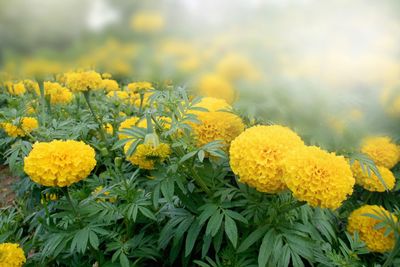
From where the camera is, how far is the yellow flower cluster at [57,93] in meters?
2.56

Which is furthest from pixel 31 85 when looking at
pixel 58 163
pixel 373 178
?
pixel 373 178

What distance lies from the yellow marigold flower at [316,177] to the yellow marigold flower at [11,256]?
1.41 metres

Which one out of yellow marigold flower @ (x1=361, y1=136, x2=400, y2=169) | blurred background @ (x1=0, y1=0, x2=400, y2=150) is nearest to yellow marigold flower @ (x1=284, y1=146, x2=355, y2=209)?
blurred background @ (x1=0, y1=0, x2=400, y2=150)

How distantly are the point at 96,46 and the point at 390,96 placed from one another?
1205 millimetres

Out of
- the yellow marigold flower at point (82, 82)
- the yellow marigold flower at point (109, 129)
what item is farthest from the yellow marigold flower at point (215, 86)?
the yellow marigold flower at point (109, 129)

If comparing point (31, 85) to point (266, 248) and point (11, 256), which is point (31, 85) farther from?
point (266, 248)

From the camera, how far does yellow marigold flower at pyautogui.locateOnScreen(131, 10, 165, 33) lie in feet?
2.85

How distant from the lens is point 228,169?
168 centimetres

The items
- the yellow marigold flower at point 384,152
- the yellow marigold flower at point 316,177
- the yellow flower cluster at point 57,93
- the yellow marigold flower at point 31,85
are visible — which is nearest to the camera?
the yellow marigold flower at point 316,177

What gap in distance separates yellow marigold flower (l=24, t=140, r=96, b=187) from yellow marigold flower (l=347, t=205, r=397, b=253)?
1336 millimetres

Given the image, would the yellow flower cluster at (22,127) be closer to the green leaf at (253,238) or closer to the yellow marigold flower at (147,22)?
the green leaf at (253,238)

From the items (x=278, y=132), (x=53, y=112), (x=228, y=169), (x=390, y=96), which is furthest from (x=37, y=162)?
(x=390, y=96)

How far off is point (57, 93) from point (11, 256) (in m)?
1.24

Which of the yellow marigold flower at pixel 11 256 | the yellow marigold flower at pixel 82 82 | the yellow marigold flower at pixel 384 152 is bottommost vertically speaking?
the yellow marigold flower at pixel 11 256
